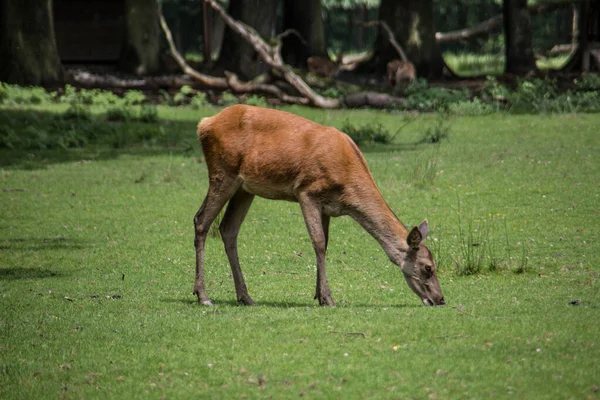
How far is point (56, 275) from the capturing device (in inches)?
398

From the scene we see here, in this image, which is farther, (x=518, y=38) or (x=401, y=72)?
(x=518, y=38)

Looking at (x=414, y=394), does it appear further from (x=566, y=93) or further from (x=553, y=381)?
(x=566, y=93)

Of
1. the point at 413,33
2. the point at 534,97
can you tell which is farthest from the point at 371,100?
the point at 413,33

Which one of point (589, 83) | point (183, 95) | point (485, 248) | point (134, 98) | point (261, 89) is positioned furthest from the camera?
point (183, 95)

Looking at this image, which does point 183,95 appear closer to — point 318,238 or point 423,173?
point 423,173

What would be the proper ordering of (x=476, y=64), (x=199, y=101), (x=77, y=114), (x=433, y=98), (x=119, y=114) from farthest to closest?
(x=476, y=64)
(x=199, y=101)
(x=433, y=98)
(x=119, y=114)
(x=77, y=114)

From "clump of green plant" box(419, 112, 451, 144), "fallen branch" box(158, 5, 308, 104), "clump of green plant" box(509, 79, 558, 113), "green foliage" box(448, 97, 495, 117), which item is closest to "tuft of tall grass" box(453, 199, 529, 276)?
"clump of green plant" box(419, 112, 451, 144)

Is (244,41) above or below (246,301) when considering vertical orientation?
above

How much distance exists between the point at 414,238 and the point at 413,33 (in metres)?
19.6

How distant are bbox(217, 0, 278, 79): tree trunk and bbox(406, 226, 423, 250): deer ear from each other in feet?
63.5

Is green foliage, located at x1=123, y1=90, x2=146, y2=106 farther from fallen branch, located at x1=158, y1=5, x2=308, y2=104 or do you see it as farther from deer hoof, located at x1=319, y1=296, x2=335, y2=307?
deer hoof, located at x1=319, y1=296, x2=335, y2=307

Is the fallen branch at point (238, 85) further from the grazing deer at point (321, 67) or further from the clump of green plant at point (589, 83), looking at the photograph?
the clump of green plant at point (589, 83)

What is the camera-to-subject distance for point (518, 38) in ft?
87.6

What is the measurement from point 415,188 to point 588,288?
5.68 metres
